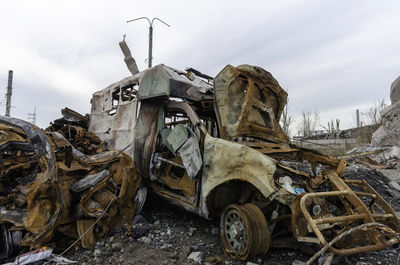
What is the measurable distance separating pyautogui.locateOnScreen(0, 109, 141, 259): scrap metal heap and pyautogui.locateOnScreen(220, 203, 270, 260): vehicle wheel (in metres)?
1.66

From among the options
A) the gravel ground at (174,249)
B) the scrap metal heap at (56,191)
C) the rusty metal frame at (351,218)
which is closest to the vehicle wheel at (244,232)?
the gravel ground at (174,249)

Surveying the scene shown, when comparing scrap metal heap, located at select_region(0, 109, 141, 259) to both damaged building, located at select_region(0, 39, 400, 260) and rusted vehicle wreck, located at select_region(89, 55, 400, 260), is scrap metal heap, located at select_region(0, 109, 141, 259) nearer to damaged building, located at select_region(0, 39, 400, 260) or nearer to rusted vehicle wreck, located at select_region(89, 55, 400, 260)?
damaged building, located at select_region(0, 39, 400, 260)

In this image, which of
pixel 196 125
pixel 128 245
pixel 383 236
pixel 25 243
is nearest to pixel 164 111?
pixel 196 125

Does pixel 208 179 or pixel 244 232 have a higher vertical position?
pixel 208 179

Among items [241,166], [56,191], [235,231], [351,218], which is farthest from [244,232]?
[56,191]

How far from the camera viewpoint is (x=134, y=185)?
4.00 metres

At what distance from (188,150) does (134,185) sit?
3.78 feet

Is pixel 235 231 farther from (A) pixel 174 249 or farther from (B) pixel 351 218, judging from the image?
(B) pixel 351 218

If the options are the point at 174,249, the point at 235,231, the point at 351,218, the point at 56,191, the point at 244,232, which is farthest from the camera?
the point at 174,249

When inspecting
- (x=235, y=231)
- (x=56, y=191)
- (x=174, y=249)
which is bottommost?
(x=174, y=249)

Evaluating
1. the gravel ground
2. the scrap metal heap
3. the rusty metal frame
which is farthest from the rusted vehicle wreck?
the scrap metal heap

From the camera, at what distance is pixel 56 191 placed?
3221mm

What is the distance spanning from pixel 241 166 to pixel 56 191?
7.85ft

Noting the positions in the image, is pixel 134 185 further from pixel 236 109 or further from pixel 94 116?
pixel 94 116
